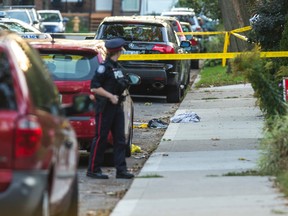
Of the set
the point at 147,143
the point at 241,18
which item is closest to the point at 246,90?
the point at 241,18

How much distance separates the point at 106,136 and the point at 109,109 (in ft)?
1.09

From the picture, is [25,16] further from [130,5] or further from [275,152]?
[275,152]

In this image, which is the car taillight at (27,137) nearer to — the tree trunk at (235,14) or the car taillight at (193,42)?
the tree trunk at (235,14)

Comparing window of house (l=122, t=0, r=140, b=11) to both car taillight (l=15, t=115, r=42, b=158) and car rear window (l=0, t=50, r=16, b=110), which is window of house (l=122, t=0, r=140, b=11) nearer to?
car rear window (l=0, t=50, r=16, b=110)

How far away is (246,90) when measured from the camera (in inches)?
951

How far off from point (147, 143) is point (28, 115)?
8.88 m

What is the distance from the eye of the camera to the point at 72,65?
13.3m

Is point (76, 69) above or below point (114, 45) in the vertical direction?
below

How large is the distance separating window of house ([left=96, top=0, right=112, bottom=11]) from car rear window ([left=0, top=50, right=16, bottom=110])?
51.5 metres

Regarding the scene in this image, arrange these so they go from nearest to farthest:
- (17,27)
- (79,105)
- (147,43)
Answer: (79,105)
(147,43)
(17,27)

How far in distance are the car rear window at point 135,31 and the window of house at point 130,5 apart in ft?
121

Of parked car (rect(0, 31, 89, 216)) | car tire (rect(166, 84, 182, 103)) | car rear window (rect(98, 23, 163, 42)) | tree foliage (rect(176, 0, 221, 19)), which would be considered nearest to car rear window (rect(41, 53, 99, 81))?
parked car (rect(0, 31, 89, 216))

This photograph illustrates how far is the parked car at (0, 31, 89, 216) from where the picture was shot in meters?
7.11

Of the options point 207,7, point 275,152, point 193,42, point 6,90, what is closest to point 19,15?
point 193,42
